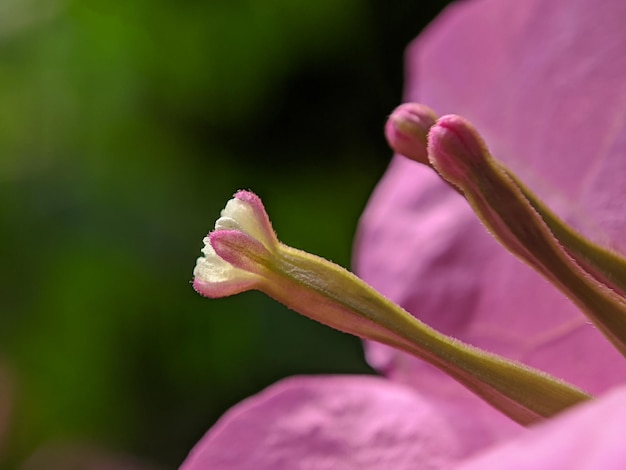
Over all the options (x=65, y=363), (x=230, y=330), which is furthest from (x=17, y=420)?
(x=230, y=330)

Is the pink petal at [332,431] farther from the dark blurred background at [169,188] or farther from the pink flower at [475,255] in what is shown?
the dark blurred background at [169,188]

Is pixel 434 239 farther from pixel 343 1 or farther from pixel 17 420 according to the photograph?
pixel 17 420

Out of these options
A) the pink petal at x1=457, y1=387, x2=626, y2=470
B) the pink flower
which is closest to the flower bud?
the pink flower

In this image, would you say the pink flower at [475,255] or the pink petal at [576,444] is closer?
the pink petal at [576,444]

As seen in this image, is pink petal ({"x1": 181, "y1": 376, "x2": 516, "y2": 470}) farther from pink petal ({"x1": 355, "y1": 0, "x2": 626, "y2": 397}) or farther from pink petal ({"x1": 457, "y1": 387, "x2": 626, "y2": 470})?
pink petal ({"x1": 457, "y1": 387, "x2": 626, "y2": 470})

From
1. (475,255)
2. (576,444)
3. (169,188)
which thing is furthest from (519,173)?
(169,188)

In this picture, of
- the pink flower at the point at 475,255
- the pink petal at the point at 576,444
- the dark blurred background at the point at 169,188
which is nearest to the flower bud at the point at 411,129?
the pink flower at the point at 475,255
